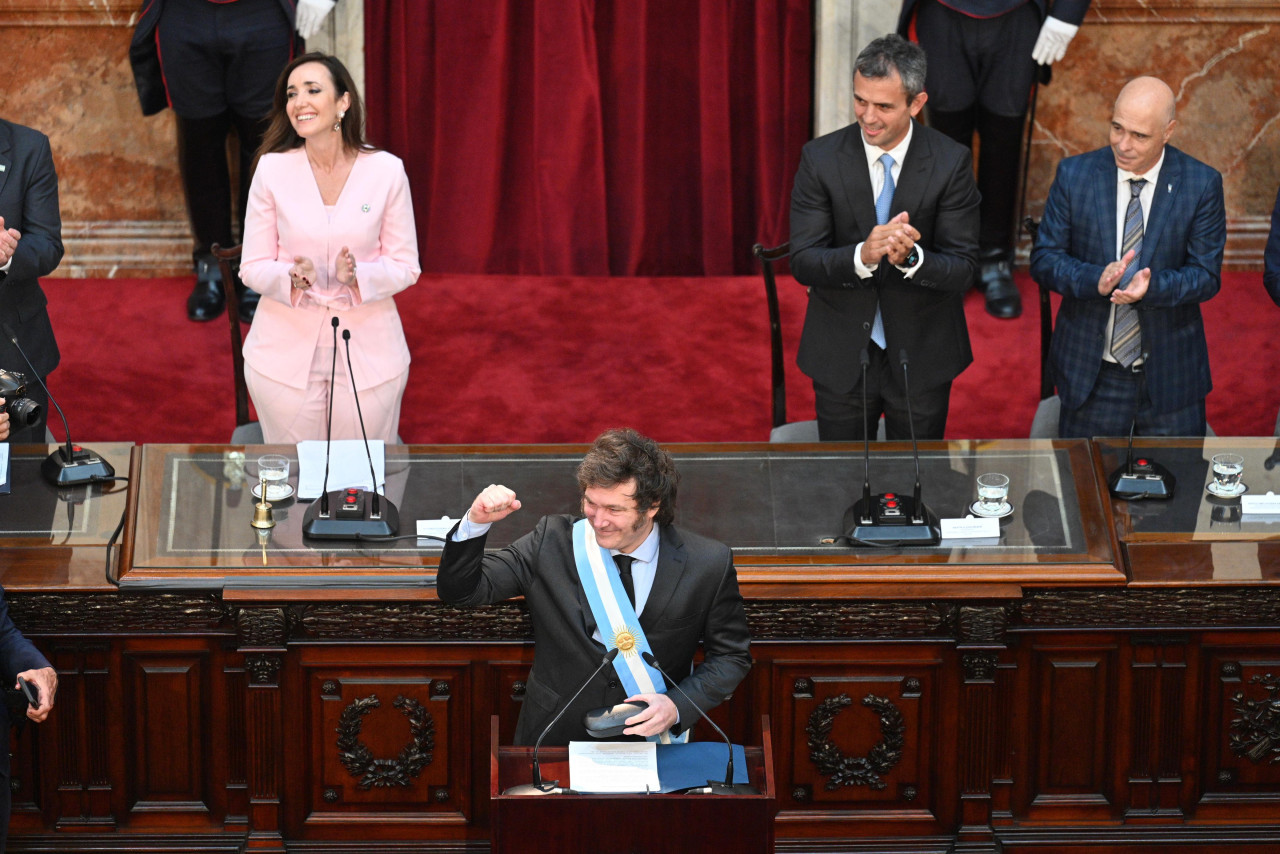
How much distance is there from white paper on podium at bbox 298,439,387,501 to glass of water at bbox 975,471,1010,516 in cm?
142

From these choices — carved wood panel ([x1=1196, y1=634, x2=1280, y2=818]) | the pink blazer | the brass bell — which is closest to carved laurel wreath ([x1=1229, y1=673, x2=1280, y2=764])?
carved wood panel ([x1=1196, y1=634, x2=1280, y2=818])

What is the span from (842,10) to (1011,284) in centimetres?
123

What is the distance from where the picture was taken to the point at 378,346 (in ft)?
15.8

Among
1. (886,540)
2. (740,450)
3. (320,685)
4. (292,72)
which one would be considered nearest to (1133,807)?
(886,540)

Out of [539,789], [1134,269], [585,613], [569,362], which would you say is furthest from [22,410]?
[1134,269]

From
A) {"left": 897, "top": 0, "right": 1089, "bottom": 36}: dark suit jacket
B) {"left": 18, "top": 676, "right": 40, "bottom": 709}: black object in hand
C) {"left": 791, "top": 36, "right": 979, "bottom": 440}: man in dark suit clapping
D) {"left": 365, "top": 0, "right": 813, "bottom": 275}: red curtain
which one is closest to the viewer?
{"left": 18, "top": 676, "right": 40, "bottom": 709}: black object in hand

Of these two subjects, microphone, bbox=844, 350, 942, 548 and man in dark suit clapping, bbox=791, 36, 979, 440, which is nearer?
microphone, bbox=844, 350, 942, 548

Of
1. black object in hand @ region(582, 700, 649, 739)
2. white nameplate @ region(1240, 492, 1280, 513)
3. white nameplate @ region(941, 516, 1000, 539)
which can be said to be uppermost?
white nameplate @ region(1240, 492, 1280, 513)

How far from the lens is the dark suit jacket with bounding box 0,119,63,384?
15.4 ft

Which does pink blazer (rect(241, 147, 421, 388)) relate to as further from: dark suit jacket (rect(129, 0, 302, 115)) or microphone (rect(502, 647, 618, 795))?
dark suit jacket (rect(129, 0, 302, 115))

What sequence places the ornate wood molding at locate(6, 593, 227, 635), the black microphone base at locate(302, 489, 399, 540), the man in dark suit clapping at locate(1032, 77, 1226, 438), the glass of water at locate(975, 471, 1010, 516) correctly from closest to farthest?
the ornate wood molding at locate(6, 593, 227, 635) → the black microphone base at locate(302, 489, 399, 540) → the glass of water at locate(975, 471, 1010, 516) → the man in dark suit clapping at locate(1032, 77, 1226, 438)

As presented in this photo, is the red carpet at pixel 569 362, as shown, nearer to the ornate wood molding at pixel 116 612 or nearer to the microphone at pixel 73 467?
the microphone at pixel 73 467

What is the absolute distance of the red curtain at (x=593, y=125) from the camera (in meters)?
6.79

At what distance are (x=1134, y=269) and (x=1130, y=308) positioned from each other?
0.12m
